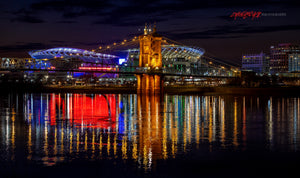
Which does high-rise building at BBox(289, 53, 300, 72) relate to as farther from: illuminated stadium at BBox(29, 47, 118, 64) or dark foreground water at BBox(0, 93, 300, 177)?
dark foreground water at BBox(0, 93, 300, 177)

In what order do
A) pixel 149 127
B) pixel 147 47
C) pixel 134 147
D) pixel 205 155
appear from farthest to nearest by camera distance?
pixel 147 47
pixel 149 127
pixel 134 147
pixel 205 155

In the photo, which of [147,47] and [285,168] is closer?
[285,168]

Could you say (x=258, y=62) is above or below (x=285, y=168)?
above

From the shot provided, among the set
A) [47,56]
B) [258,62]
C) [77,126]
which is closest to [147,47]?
[77,126]

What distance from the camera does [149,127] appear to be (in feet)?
59.5

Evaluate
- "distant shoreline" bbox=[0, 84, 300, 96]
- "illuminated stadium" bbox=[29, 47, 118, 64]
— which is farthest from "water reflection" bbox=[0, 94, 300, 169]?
"illuminated stadium" bbox=[29, 47, 118, 64]

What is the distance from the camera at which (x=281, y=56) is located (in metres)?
180

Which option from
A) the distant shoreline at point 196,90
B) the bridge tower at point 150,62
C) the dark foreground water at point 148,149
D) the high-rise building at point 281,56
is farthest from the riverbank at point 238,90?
the high-rise building at point 281,56

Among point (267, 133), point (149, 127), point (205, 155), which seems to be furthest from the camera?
point (149, 127)

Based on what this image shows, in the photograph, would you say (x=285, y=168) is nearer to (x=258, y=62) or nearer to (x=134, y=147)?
(x=134, y=147)

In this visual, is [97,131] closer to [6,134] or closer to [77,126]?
[77,126]

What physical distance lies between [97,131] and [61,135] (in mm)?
1640

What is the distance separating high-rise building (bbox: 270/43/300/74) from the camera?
176625 mm

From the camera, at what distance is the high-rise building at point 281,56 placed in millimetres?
176625
